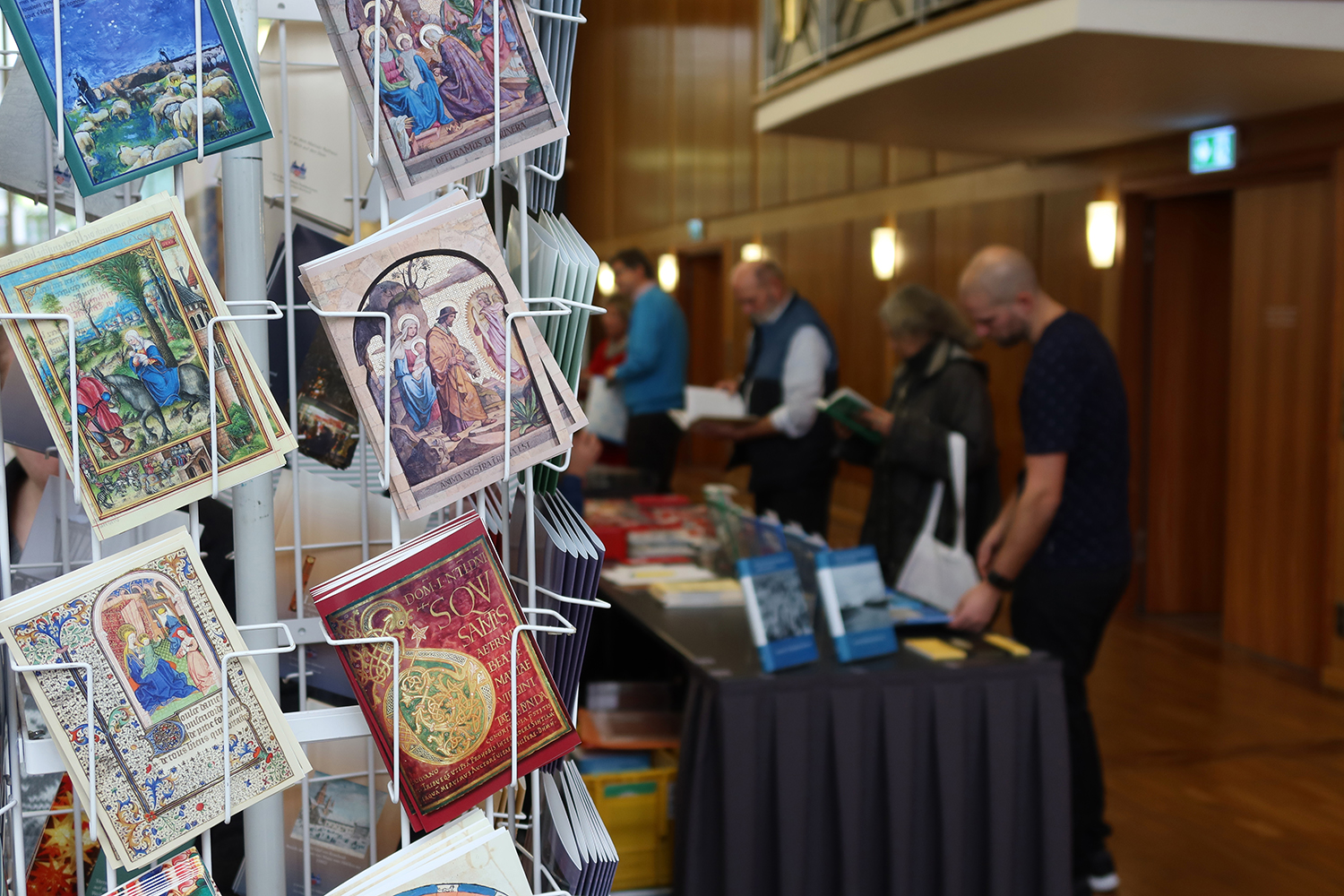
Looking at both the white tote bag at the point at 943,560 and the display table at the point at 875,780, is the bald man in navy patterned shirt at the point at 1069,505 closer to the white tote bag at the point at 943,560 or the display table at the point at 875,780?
the white tote bag at the point at 943,560

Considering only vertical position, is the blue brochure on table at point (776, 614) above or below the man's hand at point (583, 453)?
below

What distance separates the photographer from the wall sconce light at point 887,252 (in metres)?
8.23

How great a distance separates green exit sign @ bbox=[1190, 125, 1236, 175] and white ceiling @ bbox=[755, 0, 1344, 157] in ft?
0.22

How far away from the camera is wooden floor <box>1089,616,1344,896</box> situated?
325cm

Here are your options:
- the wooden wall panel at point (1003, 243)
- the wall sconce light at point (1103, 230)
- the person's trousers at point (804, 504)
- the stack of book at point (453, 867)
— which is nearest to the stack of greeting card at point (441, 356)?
the stack of book at point (453, 867)

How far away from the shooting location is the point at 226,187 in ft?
3.06

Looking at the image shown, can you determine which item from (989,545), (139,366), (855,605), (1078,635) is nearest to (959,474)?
(989,545)

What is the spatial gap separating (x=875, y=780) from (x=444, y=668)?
5.50ft

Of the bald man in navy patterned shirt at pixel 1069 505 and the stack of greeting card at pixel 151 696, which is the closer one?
the stack of greeting card at pixel 151 696

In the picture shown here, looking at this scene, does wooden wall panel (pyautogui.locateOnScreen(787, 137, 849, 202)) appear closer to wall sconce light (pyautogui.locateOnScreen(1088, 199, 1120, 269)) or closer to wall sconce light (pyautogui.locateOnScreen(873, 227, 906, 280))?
wall sconce light (pyautogui.locateOnScreen(873, 227, 906, 280))

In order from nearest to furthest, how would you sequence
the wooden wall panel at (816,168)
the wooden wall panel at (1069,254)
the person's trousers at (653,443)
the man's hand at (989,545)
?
1. the man's hand at (989,545)
2. the person's trousers at (653,443)
3. the wooden wall panel at (1069,254)
4. the wooden wall panel at (816,168)

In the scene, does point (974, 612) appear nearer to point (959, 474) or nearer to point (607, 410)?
point (959, 474)

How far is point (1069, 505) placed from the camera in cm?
294

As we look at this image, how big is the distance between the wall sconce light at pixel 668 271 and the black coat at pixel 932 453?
29.6 ft
